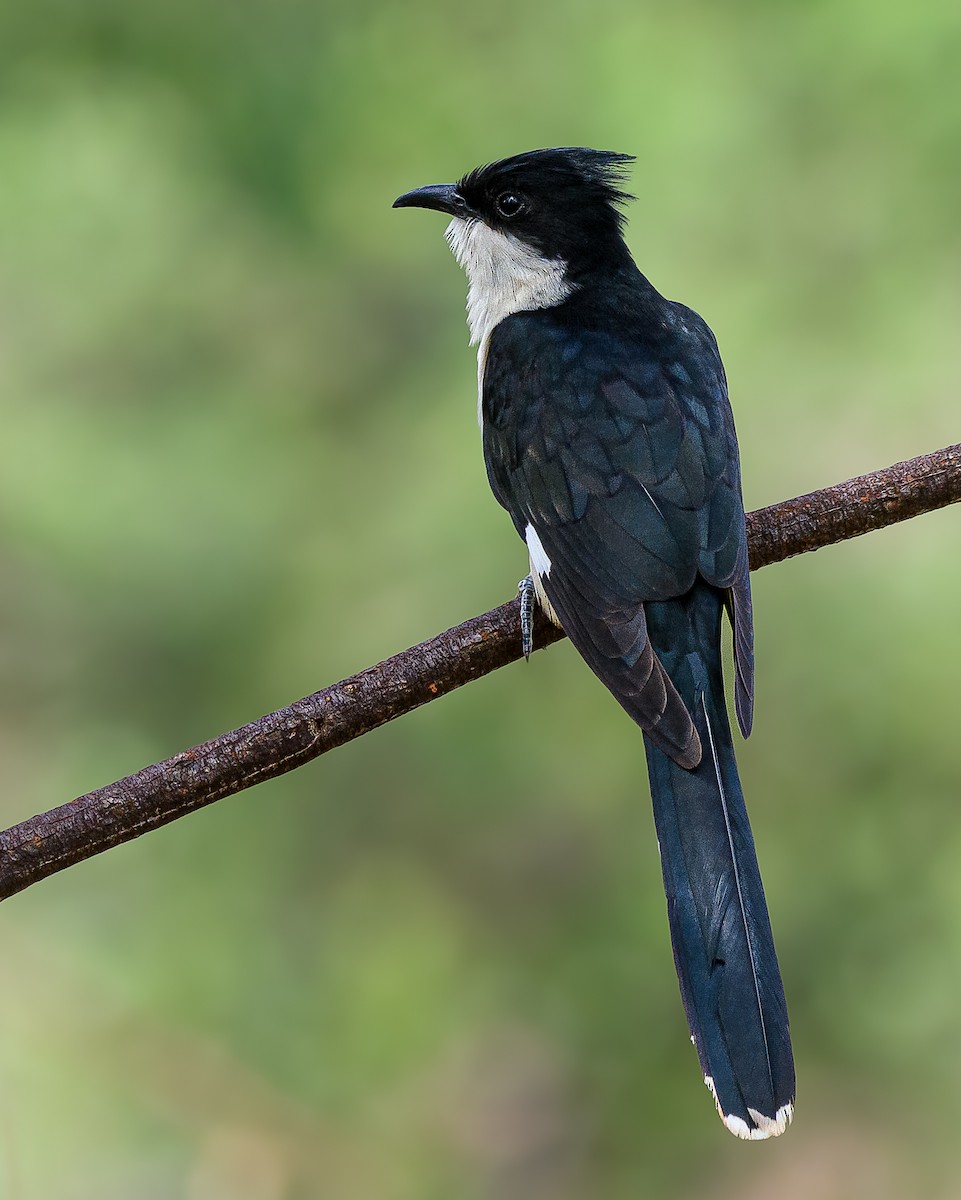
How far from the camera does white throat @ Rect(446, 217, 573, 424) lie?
10.6ft

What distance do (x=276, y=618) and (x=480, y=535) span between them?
0.83 m

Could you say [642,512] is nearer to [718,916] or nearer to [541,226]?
[718,916]

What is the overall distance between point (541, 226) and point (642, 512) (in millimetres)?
947

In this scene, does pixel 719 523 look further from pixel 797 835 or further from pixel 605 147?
pixel 605 147

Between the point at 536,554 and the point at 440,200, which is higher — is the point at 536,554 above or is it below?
below

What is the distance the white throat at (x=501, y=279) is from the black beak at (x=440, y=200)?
29 millimetres

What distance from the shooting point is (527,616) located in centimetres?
251

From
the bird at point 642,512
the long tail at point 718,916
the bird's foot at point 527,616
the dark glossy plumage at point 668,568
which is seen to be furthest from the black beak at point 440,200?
the long tail at point 718,916

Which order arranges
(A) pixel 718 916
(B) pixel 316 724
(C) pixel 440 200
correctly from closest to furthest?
(B) pixel 316 724 → (A) pixel 718 916 → (C) pixel 440 200

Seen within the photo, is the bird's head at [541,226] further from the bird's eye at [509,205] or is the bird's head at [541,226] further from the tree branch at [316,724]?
the tree branch at [316,724]

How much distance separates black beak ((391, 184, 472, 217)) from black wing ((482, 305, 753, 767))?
0.44 meters

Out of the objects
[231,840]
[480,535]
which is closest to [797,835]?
[480,535]

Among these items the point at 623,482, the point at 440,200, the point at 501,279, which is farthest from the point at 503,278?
the point at 623,482

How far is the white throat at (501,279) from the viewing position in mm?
3227
